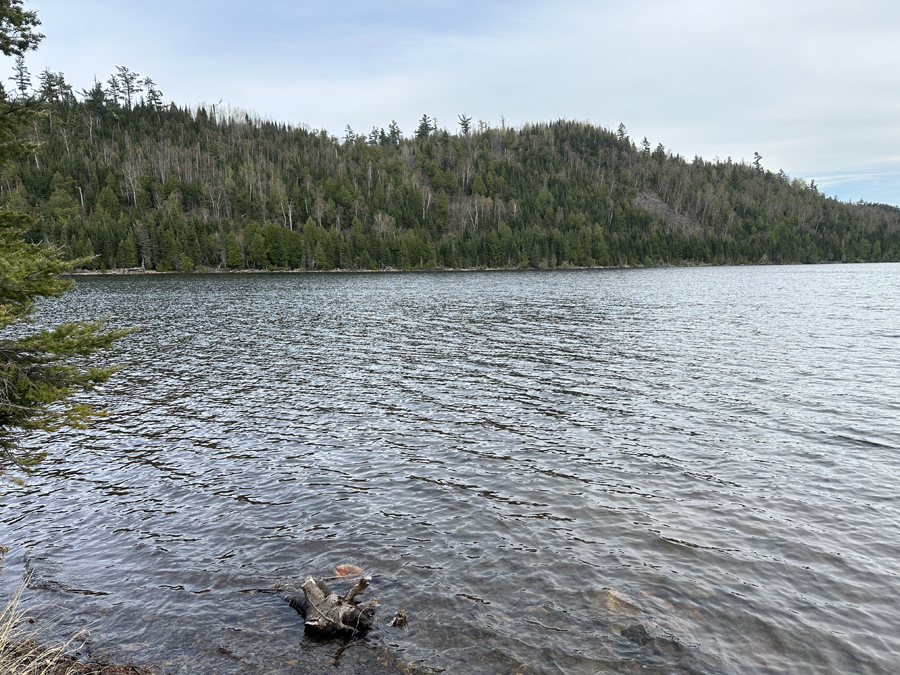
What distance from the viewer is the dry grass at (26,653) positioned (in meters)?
6.02

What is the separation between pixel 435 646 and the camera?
330 inches

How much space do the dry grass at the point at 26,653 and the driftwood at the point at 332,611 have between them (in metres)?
3.17

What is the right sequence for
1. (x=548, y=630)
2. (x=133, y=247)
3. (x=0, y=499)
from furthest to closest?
1. (x=133, y=247)
2. (x=0, y=499)
3. (x=548, y=630)

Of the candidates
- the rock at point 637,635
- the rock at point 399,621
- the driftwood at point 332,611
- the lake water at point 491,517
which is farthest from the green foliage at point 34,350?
the rock at point 637,635

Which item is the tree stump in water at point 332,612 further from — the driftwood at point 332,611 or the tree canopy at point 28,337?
the tree canopy at point 28,337

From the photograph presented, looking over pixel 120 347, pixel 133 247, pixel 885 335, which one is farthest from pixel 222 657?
pixel 133 247

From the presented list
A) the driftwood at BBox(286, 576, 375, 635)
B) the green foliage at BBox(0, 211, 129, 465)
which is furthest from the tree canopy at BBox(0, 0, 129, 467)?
the driftwood at BBox(286, 576, 375, 635)

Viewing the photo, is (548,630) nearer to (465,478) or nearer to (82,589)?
(465,478)

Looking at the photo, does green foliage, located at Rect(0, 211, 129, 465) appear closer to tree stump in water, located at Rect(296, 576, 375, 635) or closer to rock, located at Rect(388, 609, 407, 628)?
tree stump in water, located at Rect(296, 576, 375, 635)

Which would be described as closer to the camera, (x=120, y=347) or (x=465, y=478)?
(x=465, y=478)

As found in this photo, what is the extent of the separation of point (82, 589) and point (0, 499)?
6100 mm

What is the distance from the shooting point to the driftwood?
8508 millimetres

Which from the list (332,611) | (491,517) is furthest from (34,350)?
(491,517)

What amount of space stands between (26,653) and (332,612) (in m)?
4.18
